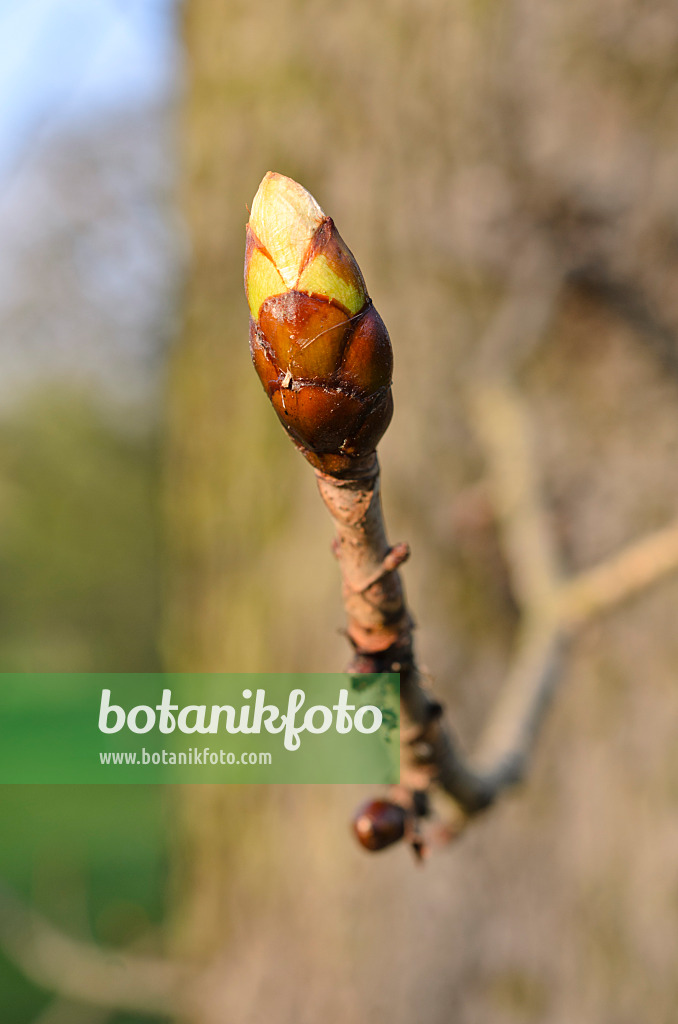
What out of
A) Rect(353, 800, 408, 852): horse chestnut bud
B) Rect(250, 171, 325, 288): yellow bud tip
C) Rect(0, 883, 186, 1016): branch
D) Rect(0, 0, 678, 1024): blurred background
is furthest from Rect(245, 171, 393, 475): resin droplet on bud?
Rect(0, 883, 186, 1016): branch

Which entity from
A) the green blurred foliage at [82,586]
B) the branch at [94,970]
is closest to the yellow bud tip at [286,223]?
the branch at [94,970]

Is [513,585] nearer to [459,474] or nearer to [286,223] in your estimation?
[459,474]

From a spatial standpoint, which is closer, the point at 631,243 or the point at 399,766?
the point at 399,766

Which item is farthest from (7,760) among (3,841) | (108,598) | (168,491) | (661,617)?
(661,617)

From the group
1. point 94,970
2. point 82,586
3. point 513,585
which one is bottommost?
point 94,970

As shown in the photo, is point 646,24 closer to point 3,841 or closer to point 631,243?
point 631,243

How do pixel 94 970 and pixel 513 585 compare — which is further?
pixel 94 970

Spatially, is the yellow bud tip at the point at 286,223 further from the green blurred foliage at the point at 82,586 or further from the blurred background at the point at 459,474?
the green blurred foliage at the point at 82,586

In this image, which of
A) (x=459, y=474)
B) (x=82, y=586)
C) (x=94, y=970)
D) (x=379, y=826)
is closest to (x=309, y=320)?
(x=379, y=826)
